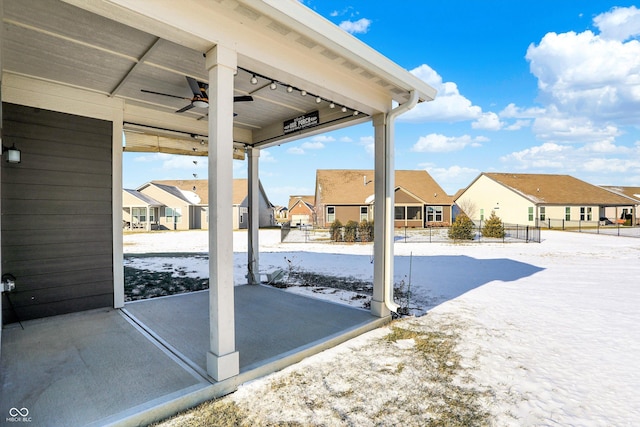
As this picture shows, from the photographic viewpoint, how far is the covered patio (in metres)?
2.83

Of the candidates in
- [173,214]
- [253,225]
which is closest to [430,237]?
[253,225]

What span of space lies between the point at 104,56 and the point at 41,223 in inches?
104

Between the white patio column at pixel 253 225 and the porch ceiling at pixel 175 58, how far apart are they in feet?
5.33

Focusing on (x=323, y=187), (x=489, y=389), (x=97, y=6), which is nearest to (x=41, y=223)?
(x=97, y=6)

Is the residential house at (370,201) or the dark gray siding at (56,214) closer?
the dark gray siding at (56,214)

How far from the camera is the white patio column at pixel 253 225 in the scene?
725cm

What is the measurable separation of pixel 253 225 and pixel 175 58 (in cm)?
437

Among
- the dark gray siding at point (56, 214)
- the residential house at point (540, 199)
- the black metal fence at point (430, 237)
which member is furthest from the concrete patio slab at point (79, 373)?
the residential house at point (540, 199)

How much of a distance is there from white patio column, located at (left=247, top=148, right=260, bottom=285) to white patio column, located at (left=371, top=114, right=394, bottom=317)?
3.37 m

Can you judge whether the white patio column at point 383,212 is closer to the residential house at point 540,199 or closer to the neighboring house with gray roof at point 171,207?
the neighboring house with gray roof at point 171,207

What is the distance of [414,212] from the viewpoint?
1103 inches

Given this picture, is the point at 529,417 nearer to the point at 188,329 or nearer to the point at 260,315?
the point at 260,315

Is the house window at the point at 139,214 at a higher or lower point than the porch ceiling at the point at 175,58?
lower

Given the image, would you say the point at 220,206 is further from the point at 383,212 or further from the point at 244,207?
the point at 244,207
